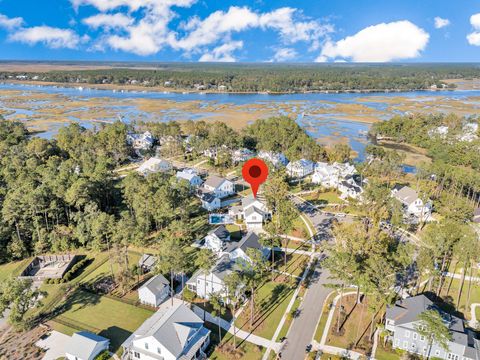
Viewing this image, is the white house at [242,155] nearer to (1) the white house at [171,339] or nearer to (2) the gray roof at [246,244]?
(2) the gray roof at [246,244]

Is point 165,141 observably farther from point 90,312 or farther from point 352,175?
point 90,312

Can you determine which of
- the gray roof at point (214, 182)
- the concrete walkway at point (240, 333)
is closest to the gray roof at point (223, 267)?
the concrete walkway at point (240, 333)

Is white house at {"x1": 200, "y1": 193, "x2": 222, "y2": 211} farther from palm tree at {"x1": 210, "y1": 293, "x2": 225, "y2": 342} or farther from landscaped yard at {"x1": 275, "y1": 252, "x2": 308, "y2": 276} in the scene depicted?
palm tree at {"x1": 210, "y1": 293, "x2": 225, "y2": 342}

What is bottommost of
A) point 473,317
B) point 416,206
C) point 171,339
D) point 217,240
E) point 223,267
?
point 473,317

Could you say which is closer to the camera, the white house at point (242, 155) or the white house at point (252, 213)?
the white house at point (252, 213)

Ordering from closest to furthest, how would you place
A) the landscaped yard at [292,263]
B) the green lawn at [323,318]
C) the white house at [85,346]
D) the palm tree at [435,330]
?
the palm tree at [435,330] < the white house at [85,346] < the green lawn at [323,318] < the landscaped yard at [292,263]

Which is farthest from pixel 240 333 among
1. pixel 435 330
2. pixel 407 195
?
pixel 407 195

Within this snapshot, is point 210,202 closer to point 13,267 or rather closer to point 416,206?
point 13,267
